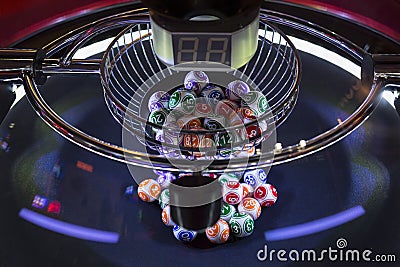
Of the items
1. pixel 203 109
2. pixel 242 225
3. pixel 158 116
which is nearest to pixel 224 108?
pixel 203 109

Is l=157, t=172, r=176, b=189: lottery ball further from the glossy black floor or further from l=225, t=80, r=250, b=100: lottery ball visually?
l=225, t=80, r=250, b=100: lottery ball

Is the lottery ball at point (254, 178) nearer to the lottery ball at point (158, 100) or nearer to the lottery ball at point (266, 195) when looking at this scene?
the lottery ball at point (266, 195)

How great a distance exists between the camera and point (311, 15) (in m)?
1.65

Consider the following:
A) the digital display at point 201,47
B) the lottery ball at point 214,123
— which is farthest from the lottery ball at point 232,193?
the digital display at point 201,47

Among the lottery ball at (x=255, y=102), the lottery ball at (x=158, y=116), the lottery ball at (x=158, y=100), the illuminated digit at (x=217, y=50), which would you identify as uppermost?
the illuminated digit at (x=217, y=50)

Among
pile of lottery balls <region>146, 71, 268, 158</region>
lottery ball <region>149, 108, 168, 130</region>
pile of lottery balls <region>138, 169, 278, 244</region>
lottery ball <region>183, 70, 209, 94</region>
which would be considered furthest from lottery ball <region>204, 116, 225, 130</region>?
pile of lottery balls <region>138, 169, 278, 244</region>

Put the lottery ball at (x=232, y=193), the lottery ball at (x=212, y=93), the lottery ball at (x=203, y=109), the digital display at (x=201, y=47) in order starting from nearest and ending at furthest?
the digital display at (x=201, y=47) < the lottery ball at (x=203, y=109) < the lottery ball at (x=212, y=93) < the lottery ball at (x=232, y=193)

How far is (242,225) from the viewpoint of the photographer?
1211 millimetres

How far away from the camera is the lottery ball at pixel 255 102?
37.8 inches

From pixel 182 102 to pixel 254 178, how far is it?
39cm

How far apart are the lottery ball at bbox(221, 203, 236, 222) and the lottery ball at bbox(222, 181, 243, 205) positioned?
0.05ft

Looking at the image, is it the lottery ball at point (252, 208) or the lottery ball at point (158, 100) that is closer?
the lottery ball at point (158, 100)

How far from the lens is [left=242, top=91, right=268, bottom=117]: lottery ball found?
0.96m

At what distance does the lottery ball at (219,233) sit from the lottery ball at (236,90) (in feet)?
0.92
